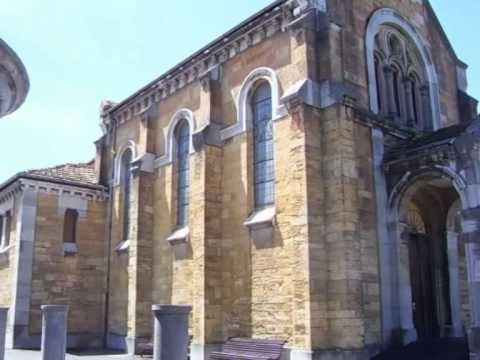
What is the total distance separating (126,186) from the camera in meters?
24.6

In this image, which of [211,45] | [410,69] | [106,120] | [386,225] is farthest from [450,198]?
[106,120]

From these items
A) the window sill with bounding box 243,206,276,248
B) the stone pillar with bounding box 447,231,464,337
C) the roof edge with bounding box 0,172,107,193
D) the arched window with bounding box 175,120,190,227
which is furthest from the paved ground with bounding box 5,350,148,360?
the stone pillar with bounding box 447,231,464,337

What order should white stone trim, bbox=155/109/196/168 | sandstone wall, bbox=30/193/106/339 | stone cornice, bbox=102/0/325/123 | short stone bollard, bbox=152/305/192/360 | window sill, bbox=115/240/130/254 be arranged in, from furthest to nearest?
window sill, bbox=115/240/130/254, sandstone wall, bbox=30/193/106/339, white stone trim, bbox=155/109/196/168, stone cornice, bbox=102/0/325/123, short stone bollard, bbox=152/305/192/360

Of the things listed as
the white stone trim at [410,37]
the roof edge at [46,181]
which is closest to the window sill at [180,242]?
the roof edge at [46,181]

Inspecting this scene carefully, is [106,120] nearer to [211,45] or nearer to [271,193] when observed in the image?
[211,45]

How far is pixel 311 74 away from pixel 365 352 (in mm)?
7471

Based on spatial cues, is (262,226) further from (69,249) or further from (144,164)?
(69,249)

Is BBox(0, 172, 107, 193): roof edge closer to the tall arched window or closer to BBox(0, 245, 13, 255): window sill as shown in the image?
BBox(0, 245, 13, 255): window sill

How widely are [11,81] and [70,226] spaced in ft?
63.7

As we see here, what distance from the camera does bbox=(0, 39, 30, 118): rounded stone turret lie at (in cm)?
565

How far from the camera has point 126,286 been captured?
2288cm

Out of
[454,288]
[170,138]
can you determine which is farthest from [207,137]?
[454,288]

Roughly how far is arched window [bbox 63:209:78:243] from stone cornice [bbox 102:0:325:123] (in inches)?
186

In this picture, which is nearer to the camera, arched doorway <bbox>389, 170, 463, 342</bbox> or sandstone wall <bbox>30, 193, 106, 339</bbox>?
arched doorway <bbox>389, 170, 463, 342</bbox>
